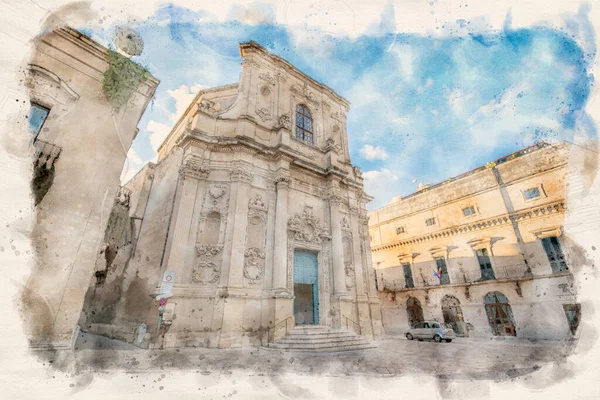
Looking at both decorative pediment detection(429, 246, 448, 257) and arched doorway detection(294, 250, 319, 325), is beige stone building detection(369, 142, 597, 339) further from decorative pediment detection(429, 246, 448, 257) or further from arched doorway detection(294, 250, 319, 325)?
arched doorway detection(294, 250, 319, 325)

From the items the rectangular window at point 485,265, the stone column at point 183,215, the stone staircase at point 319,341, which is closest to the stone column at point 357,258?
the stone staircase at point 319,341

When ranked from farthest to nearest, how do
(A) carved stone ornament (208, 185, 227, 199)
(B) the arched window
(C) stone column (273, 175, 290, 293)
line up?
(B) the arched window, (A) carved stone ornament (208, 185, 227, 199), (C) stone column (273, 175, 290, 293)

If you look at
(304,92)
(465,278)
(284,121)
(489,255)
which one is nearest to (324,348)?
(284,121)

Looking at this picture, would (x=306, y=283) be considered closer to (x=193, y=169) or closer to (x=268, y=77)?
(x=193, y=169)

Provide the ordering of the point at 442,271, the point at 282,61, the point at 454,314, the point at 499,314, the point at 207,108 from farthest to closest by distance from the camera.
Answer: the point at 442,271, the point at 454,314, the point at 499,314, the point at 282,61, the point at 207,108

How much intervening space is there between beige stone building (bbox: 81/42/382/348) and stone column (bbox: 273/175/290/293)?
5cm

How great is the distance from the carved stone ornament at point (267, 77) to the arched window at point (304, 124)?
2.08m

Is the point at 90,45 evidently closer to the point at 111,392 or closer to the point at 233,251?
the point at 233,251

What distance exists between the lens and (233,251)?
1006cm

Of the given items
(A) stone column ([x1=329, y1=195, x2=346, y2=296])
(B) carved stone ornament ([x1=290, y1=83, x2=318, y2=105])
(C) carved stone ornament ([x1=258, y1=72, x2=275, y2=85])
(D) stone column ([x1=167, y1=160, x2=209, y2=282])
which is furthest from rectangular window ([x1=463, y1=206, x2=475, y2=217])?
(D) stone column ([x1=167, y1=160, x2=209, y2=282])

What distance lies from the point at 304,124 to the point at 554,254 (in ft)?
52.7

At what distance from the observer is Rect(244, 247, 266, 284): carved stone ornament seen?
33.8 feet

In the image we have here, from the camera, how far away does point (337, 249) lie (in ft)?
42.7

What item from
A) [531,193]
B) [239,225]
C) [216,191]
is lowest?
[239,225]
